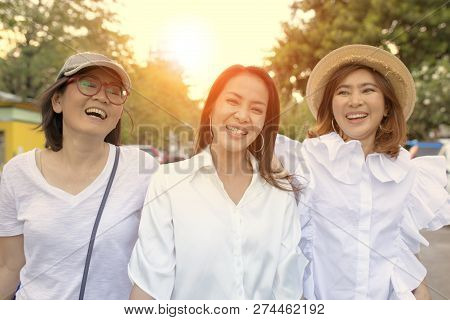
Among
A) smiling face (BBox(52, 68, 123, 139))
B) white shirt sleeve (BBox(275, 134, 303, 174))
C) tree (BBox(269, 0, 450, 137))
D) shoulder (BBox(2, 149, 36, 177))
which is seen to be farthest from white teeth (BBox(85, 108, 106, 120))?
tree (BBox(269, 0, 450, 137))

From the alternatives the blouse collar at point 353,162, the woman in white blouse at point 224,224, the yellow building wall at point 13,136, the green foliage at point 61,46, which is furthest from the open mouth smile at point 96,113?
the yellow building wall at point 13,136

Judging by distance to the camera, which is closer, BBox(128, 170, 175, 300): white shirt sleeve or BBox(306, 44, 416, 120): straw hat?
BBox(128, 170, 175, 300): white shirt sleeve

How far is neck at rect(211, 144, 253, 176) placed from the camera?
2.05m

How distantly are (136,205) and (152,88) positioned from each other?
21.4 metres

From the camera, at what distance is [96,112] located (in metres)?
2.12

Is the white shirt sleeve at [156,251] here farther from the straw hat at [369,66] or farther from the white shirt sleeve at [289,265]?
the straw hat at [369,66]

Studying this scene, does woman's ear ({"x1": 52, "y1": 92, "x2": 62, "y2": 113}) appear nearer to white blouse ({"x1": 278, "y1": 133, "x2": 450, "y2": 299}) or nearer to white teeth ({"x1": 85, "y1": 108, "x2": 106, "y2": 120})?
white teeth ({"x1": 85, "y1": 108, "x2": 106, "y2": 120})

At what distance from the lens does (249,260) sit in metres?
1.82

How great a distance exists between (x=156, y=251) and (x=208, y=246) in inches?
8.0

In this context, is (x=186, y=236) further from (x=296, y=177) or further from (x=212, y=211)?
(x=296, y=177)

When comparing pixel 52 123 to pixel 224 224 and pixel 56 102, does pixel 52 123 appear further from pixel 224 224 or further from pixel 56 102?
pixel 224 224

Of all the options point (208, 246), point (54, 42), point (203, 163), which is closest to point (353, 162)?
point (203, 163)

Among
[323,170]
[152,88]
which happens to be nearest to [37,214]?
[323,170]

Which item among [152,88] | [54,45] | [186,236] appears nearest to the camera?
[186,236]
